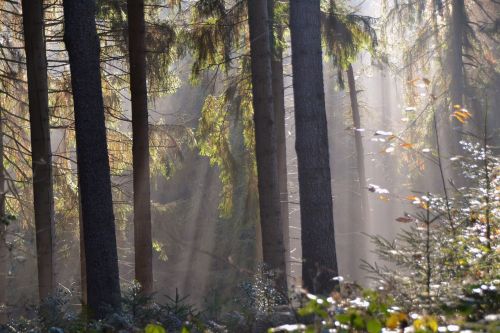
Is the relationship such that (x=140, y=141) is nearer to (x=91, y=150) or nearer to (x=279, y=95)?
(x=91, y=150)

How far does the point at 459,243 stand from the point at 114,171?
9.77m

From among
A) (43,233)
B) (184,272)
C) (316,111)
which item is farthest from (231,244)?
(316,111)

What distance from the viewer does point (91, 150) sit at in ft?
25.1

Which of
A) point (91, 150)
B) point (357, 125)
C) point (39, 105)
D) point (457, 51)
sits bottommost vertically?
point (91, 150)

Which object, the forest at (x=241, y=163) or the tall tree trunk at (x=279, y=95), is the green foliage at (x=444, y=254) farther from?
the tall tree trunk at (x=279, y=95)

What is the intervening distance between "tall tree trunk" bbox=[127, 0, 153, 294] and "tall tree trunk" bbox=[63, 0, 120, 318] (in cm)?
324

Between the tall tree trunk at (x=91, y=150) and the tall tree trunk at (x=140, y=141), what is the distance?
3245 mm

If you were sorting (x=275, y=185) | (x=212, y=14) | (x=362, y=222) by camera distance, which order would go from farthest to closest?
(x=362, y=222) → (x=212, y=14) → (x=275, y=185)

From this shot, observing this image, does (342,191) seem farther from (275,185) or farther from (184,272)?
(275,185)

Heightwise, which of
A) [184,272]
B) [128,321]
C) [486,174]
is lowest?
[184,272]

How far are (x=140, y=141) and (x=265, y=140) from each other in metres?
2.06

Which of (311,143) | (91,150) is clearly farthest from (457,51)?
(91,150)

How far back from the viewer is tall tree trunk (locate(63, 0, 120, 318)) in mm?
7633

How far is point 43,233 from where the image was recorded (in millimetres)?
11602
